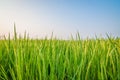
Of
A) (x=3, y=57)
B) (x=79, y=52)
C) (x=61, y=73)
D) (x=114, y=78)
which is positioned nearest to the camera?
(x=114, y=78)

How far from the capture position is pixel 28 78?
1324 mm

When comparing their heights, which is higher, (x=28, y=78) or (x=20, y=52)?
(x=20, y=52)

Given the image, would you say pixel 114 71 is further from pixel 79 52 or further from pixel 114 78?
pixel 79 52

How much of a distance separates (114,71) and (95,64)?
16 cm

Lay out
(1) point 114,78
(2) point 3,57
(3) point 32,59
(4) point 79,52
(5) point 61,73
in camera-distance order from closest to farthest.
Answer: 1. (1) point 114,78
2. (5) point 61,73
3. (3) point 32,59
4. (4) point 79,52
5. (2) point 3,57

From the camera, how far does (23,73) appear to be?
1.31m

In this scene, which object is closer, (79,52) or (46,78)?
(46,78)

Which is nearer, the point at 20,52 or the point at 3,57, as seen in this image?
the point at 20,52

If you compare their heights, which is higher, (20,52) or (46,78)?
(20,52)

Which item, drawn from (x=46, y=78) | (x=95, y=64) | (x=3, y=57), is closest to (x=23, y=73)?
(x=46, y=78)

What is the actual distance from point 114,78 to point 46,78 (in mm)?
359

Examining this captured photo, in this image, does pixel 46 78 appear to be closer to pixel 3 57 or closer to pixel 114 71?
pixel 114 71

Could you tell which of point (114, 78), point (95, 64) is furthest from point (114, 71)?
point (95, 64)

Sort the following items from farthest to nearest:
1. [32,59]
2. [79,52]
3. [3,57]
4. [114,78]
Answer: [3,57] → [79,52] → [32,59] → [114,78]
